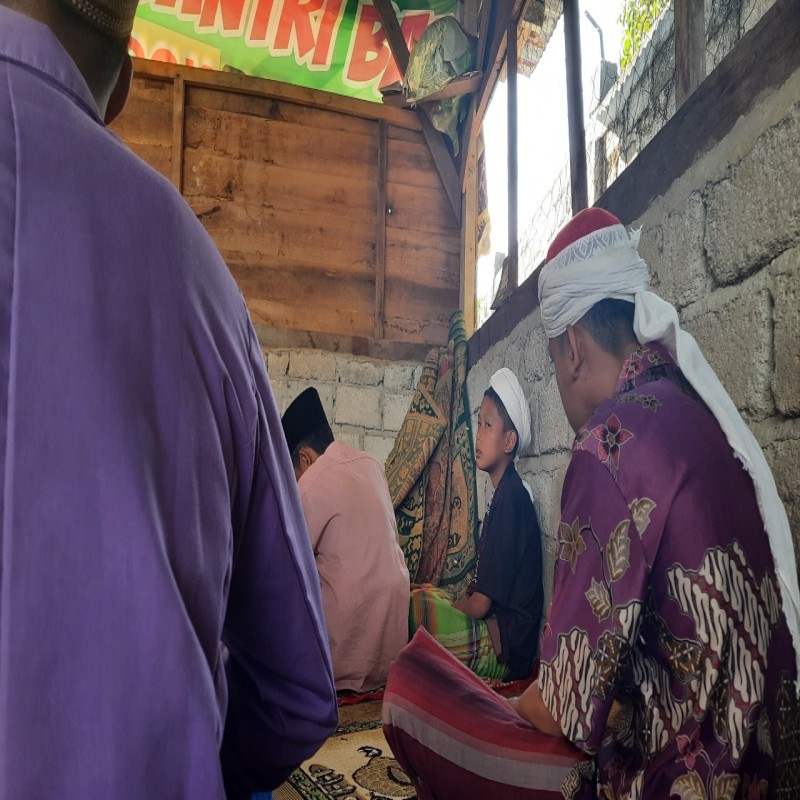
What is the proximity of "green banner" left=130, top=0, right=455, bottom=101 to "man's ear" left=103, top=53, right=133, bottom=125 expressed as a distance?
16.1ft

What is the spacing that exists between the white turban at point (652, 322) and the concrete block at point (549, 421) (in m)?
1.18

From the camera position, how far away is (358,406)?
5352 millimetres

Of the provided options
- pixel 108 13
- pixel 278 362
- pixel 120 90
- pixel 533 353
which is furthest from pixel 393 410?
pixel 108 13

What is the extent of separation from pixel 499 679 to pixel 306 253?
347 cm

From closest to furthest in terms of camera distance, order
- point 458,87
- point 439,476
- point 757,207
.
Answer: point 757,207
point 439,476
point 458,87

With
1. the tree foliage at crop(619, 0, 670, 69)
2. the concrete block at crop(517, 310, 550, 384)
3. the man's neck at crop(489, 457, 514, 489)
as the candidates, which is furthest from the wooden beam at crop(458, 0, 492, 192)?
the man's neck at crop(489, 457, 514, 489)

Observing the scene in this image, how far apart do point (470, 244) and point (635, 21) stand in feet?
9.74

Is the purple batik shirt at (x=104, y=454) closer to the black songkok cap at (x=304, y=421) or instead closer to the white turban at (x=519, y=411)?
the white turban at (x=519, y=411)

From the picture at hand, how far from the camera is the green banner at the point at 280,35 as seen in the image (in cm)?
517

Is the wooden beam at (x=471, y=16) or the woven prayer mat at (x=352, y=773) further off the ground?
the wooden beam at (x=471, y=16)

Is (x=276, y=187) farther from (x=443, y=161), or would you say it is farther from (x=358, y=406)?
(x=358, y=406)

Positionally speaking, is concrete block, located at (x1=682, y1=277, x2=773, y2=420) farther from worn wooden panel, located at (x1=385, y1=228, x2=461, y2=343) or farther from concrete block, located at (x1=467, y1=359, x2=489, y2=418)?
worn wooden panel, located at (x1=385, y1=228, x2=461, y2=343)

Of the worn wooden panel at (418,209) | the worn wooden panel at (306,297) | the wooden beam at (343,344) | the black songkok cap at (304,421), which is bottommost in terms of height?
the black songkok cap at (304,421)

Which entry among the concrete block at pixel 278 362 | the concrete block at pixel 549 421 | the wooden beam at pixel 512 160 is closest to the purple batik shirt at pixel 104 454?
the concrete block at pixel 549 421
